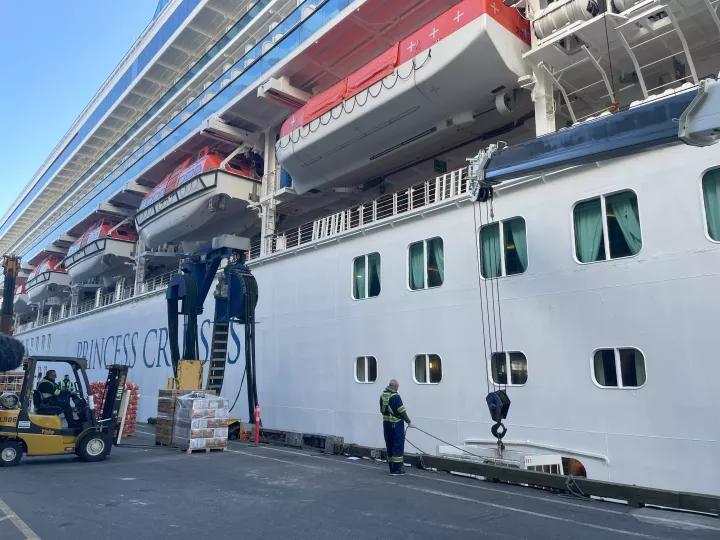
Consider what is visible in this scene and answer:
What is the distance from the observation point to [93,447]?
937cm

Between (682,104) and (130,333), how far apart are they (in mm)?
20806

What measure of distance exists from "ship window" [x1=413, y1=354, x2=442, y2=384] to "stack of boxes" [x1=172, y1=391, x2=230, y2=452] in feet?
13.4

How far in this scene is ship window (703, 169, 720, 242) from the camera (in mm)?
6328

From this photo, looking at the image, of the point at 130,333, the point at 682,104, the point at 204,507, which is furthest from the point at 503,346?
the point at 130,333

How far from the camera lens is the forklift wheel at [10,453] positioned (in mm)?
8492

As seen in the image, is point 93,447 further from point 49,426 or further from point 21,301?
point 21,301

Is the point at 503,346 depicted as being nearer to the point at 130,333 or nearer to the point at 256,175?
the point at 256,175

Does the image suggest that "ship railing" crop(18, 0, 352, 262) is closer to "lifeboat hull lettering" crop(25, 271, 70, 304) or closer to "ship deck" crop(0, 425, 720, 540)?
"lifeboat hull lettering" crop(25, 271, 70, 304)

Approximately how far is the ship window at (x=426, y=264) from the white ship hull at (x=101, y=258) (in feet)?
57.1

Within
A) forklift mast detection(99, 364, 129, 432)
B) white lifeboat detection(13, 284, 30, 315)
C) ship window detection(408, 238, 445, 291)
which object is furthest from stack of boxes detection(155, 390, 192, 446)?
white lifeboat detection(13, 284, 30, 315)

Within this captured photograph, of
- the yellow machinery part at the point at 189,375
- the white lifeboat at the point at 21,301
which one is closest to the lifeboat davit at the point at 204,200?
the yellow machinery part at the point at 189,375

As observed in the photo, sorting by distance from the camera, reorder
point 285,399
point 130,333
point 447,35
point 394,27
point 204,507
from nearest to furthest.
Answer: point 204,507 < point 447,35 < point 394,27 < point 285,399 < point 130,333

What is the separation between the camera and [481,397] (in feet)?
27.7

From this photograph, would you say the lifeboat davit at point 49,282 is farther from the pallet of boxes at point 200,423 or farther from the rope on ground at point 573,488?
the rope on ground at point 573,488
